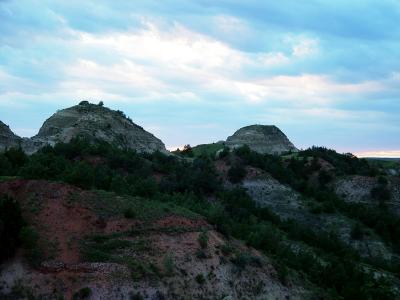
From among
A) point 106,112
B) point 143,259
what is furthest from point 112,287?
point 106,112

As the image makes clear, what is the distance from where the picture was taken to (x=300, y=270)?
33.1m

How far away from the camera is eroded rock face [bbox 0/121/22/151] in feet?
195

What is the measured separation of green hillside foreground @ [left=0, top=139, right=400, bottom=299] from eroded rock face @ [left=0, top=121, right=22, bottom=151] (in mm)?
5704

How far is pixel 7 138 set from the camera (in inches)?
2388

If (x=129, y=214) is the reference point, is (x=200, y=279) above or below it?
below

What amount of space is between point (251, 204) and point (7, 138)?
89.3 ft

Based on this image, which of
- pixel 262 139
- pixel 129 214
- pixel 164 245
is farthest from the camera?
pixel 262 139

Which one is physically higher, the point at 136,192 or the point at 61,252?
the point at 136,192

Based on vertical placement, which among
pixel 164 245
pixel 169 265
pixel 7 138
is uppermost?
pixel 7 138

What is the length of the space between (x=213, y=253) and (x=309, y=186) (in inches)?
1322

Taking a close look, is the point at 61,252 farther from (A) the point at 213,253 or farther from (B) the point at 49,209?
(A) the point at 213,253

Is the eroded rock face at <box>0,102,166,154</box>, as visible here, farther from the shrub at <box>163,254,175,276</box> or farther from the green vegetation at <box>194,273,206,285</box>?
the green vegetation at <box>194,273,206,285</box>

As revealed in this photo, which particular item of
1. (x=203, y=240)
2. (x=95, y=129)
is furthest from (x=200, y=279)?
(x=95, y=129)

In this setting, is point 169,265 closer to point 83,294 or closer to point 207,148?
point 83,294
